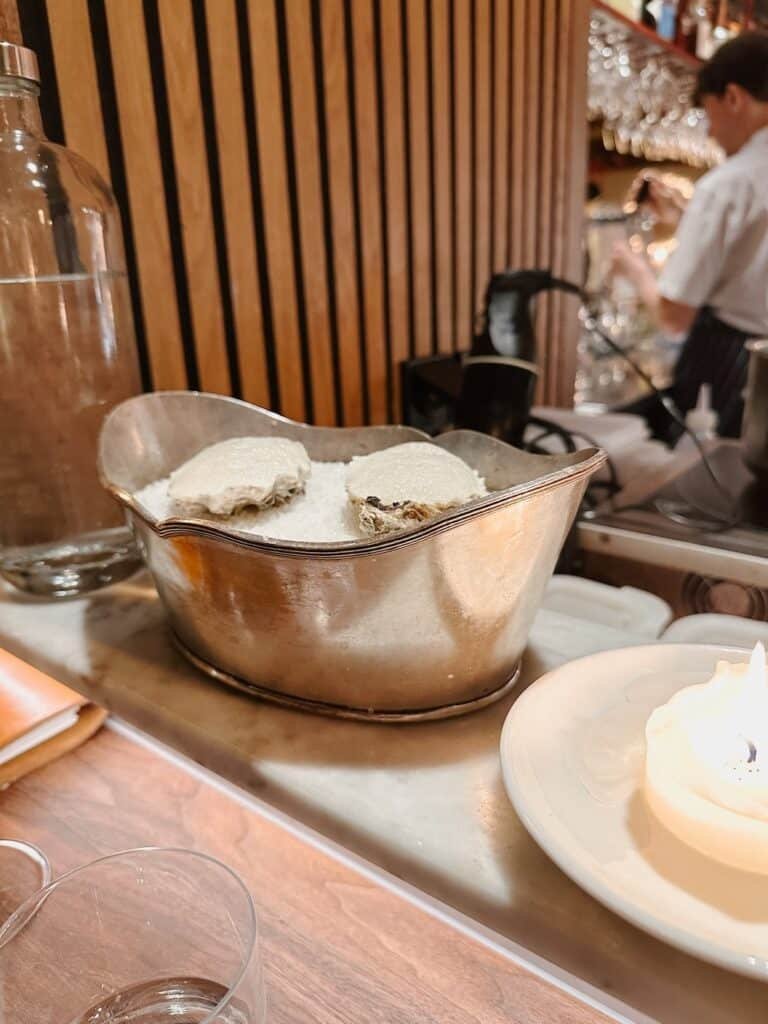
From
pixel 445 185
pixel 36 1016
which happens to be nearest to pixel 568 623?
pixel 36 1016

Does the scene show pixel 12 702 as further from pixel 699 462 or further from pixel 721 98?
pixel 721 98

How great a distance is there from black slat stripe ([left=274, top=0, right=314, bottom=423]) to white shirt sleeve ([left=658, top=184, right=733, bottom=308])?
127 cm

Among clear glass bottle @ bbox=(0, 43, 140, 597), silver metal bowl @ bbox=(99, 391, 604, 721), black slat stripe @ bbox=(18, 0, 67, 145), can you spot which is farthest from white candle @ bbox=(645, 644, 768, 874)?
black slat stripe @ bbox=(18, 0, 67, 145)

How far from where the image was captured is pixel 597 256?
390 cm

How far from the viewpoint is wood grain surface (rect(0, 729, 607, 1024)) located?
1.54ft

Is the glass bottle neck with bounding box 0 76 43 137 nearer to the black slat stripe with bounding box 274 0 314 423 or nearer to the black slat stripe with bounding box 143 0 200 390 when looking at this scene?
the black slat stripe with bounding box 143 0 200 390

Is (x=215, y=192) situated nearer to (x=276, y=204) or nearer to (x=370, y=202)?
(x=276, y=204)

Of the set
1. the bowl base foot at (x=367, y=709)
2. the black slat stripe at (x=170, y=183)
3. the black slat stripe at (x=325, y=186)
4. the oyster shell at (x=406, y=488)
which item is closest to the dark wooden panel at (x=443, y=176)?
the black slat stripe at (x=325, y=186)

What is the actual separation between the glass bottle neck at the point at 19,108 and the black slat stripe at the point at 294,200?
1.37 feet

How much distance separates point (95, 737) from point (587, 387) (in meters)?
3.41

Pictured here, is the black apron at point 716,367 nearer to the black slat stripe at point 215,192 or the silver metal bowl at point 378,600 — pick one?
the black slat stripe at point 215,192

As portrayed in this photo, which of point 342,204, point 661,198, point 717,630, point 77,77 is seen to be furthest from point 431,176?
point 661,198

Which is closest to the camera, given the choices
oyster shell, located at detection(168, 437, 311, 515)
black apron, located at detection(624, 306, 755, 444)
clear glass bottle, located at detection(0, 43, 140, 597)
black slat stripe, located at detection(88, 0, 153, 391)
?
oyster shell, located at detection(168, 437, 311, 515)

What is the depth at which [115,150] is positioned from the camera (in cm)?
82
